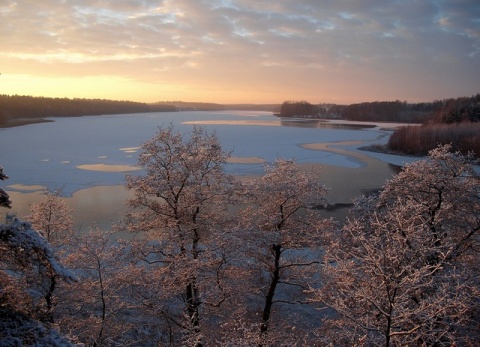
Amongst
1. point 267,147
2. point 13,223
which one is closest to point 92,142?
point 267,147

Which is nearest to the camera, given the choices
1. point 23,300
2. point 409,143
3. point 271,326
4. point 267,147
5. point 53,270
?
point 53,270

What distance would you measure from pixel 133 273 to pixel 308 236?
4.00 metres

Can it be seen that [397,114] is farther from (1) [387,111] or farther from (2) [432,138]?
(2) [432,138]

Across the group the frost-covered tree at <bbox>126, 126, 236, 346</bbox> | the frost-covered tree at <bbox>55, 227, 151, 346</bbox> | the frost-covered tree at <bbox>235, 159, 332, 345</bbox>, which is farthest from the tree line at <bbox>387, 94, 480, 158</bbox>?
the frost-covered tree at <bbox>55, 227, 151, 346</bbox>

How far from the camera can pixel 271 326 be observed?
8.91m

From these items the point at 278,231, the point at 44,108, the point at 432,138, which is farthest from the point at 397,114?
the point at 278,231

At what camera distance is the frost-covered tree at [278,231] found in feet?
27.5

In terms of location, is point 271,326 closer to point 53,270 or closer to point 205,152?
point 205,152

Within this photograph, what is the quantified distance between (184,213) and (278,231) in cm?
239

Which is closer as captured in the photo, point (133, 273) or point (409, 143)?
point (133, 273)

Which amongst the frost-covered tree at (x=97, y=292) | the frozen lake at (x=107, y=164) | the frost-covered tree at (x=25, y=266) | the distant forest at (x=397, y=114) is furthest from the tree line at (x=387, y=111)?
the frost-covered tree at (x=25, y=266)

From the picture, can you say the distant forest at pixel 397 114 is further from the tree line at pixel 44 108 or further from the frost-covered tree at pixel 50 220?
the frost-covered tree at pixel 50 220

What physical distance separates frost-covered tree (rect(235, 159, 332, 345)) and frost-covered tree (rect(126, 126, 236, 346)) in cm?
Answer: 79

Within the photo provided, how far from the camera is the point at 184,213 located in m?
9.34
